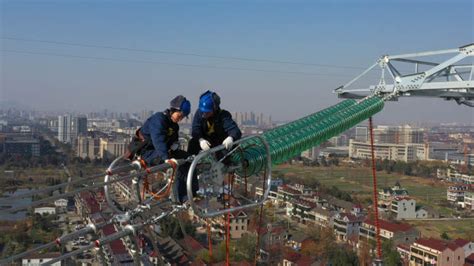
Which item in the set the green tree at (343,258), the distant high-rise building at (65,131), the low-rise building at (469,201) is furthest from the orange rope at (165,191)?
the distant high-rise building at (65,131)

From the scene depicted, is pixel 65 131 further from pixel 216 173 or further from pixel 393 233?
pixel 216 173

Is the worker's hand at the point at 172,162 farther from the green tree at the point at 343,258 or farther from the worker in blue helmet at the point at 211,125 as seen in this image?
the green tree at the point at 343,258

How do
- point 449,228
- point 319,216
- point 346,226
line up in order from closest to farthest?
point 346,226 → point 319,216 → point 449,228

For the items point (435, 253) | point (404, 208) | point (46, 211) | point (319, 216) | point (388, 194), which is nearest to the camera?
point (435, 253)

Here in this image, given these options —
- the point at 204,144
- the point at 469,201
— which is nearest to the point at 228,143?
the point at 204,144

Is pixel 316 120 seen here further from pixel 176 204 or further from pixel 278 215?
pixel 278 215

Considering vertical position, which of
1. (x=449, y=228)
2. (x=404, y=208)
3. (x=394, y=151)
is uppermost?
(x=394, y=151)

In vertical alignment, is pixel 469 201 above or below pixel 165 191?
below
